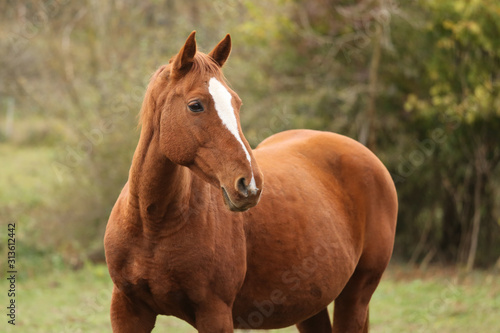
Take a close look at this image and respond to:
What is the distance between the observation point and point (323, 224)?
12.3 ft

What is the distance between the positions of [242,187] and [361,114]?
8.99m

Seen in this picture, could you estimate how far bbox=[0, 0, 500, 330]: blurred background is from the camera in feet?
33.8

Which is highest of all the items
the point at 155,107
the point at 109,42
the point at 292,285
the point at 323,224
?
the point at 109,42

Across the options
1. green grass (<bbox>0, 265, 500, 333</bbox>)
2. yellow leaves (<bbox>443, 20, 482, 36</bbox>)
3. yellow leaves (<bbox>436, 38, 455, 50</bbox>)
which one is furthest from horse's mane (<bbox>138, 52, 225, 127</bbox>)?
yellow leaves (<bbox>436, 38, 455, 50</bbox>)

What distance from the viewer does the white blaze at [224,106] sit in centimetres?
269

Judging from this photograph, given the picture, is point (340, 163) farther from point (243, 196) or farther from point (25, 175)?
point (25, 175)

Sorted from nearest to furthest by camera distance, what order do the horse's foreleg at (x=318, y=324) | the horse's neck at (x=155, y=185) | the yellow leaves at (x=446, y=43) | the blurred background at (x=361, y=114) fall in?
the horse's neck at (x=155, y=185), the horse's foreleg at (x=318, y=324), the yellow leaves at (x=446, y=43), the blurred background at (x=361, y=114)

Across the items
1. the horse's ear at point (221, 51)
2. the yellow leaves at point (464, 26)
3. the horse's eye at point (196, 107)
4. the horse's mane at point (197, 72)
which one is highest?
the yellow leaves at point (464, 26)

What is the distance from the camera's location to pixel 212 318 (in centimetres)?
299

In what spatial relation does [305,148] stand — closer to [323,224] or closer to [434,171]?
[323,224]

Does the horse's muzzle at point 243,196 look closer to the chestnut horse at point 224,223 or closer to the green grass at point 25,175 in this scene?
the chestnut horse at point 224,223

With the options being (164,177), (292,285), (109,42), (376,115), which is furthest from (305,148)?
(109,42)

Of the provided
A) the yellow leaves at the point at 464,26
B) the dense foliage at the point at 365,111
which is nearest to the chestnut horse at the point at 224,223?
the yellow leaves at the point at 464,26

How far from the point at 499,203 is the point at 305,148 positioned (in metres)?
8.02
